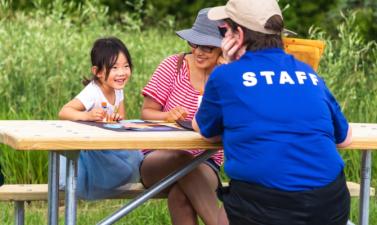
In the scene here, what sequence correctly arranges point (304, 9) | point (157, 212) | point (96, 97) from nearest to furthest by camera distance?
1. point (96, 97)
2. point (157, 212)
3. point (304, 9)

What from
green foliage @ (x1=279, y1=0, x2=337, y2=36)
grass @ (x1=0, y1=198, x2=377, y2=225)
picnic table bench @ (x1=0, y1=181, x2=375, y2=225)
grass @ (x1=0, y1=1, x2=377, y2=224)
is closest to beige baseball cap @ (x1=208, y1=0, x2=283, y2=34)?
picnic table bench @ (x1=0, y1=181, x2=375, y2=225)

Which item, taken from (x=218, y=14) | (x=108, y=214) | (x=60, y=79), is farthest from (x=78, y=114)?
(x=60, y=79)

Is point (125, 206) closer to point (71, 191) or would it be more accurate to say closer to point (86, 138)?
point (71, 191)

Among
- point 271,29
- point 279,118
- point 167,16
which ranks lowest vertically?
point 167,16

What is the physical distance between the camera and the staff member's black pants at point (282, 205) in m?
3.79

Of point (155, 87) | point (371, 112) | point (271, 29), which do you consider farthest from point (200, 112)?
point (371, 112)

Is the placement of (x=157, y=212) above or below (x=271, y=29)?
below

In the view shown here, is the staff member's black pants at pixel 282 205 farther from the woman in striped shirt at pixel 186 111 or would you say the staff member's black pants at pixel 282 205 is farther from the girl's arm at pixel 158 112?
the girl's arm at pixel 158 112

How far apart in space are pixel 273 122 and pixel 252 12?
41cm

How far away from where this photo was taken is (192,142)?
13.2 ft

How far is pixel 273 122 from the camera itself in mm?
3789

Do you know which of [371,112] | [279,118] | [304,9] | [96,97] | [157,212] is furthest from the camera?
[304,9]

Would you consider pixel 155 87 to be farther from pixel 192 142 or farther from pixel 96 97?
pixel 192 142

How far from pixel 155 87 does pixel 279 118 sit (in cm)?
123
